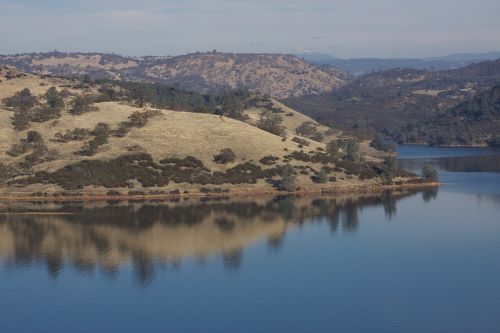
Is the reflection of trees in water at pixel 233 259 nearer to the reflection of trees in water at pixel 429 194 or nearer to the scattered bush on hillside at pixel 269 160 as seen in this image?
the reflection of trees in water at pixel 429 194

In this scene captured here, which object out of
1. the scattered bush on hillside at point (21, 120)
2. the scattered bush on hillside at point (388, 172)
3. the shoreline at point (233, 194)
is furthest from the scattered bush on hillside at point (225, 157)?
the scattered bush on hillside at point (21, 120)

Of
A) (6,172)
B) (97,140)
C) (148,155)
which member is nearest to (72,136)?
(97,140)

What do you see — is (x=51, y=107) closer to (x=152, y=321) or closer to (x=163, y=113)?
(x=163, y=113)

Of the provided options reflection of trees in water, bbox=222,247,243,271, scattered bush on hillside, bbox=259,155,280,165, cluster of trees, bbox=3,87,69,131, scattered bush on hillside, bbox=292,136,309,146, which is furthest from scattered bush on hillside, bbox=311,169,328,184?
cluster of trees, bbox=3,87,69,131

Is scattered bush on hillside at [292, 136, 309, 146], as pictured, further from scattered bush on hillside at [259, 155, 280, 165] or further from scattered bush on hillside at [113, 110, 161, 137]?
scattered bush on hillside at [113, 110, 161, 137]

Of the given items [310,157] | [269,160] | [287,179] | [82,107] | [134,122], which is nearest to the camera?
[287,179]

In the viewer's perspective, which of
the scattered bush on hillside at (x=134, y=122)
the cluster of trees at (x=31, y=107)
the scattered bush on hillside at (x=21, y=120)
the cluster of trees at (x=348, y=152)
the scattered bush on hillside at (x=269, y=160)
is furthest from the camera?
the cluster of trees at (x=31, y=107)

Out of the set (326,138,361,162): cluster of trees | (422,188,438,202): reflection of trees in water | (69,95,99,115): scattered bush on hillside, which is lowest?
(422,188,438,202): reflection of trees in water

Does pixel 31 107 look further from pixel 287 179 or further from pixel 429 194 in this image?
pixel 429 194
